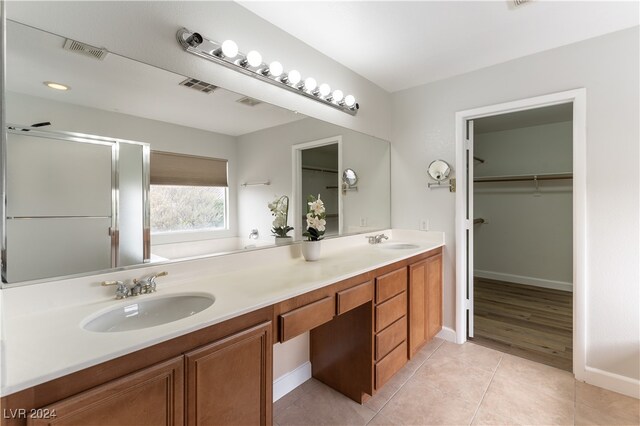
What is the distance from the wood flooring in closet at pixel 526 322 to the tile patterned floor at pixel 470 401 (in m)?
0.25

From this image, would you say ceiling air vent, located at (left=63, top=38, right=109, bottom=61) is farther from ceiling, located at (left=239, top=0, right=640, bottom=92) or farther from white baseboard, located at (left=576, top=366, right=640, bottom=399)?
white baseboard, located at (left=576, top=366, right=640, bottom=399)

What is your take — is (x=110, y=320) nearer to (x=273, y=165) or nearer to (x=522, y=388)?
(x=273, y=165)

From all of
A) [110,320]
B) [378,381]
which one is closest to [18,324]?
[110,320]

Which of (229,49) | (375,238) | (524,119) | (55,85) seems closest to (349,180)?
(375,238)

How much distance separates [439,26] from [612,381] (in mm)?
2649

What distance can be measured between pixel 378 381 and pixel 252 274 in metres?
1.06

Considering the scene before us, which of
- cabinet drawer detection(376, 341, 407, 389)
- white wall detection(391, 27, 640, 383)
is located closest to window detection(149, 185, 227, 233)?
cabinet drawer detection(376, 341, 407, 389)

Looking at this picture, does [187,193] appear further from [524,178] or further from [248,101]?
[524,178]

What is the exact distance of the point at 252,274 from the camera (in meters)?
1.61

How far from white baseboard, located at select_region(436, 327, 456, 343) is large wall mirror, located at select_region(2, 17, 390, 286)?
1908 millimetres

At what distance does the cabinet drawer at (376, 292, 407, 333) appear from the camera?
184 cm

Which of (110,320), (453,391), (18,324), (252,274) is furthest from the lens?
(453,391)
